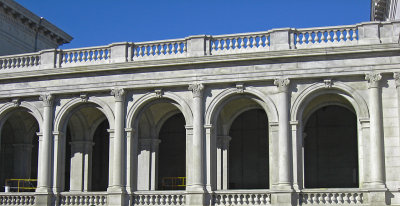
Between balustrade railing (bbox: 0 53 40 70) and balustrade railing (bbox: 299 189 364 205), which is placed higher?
balustrade railing (bbox: 0 53 40 70)

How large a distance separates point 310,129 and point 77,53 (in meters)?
13.4

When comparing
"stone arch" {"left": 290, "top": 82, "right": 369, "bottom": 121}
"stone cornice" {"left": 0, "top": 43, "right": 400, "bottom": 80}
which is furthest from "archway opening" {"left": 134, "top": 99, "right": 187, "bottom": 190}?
"stone arch" {"left": 290, "top": 82, "right": 369, "bottom": 121}

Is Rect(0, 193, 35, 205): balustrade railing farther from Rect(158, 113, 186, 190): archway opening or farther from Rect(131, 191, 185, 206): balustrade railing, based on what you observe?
Rect(158, 113, 186, 190): archway opening

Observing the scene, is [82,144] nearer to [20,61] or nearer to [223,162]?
[20,61]

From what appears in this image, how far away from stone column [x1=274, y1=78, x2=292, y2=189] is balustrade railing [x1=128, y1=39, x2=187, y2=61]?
534 centimetres

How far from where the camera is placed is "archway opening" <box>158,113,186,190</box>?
136 ft

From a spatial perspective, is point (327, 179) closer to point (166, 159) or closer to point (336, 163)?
point (336, 163)

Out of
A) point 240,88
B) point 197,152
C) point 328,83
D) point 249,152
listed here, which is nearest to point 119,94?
point 197,152

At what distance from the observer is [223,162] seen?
1380 inches

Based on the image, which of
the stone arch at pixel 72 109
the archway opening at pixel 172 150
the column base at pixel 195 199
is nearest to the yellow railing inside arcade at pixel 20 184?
the stone arch at pixel 72 109

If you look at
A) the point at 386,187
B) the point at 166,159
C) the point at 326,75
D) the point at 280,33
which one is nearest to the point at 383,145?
the point at 386,187

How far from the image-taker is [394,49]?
30.2 m

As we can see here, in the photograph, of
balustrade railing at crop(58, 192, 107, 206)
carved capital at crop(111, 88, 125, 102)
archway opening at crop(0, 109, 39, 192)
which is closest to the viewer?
balustrade railing at crop(58, 192, 107, 206)

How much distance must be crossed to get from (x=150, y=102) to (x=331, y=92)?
8765 millimetres
